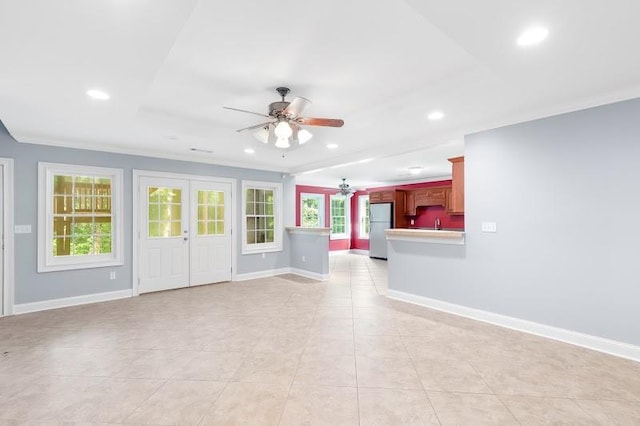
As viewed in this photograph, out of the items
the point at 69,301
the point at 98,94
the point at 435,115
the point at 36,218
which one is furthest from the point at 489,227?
the point at 36,218

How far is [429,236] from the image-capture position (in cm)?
409

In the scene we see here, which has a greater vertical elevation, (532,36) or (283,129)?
(532,36)

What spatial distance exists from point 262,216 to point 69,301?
337 cm

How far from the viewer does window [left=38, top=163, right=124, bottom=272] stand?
4.22m

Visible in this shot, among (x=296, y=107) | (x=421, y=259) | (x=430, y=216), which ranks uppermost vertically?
(x=296, y=107)

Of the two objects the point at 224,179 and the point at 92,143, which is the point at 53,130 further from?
the point at 224,179

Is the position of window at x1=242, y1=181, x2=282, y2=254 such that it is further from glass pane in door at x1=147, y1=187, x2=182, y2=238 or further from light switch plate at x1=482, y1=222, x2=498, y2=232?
light switch plate at x1=482, y1=222, x2=498, y2=232

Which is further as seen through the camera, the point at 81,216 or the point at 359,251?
the point at 359,251

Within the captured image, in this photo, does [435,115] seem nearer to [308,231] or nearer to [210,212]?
[308,231]

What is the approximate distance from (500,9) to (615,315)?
284cm

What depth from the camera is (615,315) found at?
8.94 feet

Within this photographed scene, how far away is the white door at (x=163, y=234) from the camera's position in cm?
500

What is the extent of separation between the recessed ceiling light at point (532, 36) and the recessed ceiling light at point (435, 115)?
1.37 metres

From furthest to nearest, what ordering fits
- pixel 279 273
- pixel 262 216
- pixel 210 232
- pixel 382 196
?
pixel 382 196
pixel 279 273
pixel 262 216
pixel 210 232
